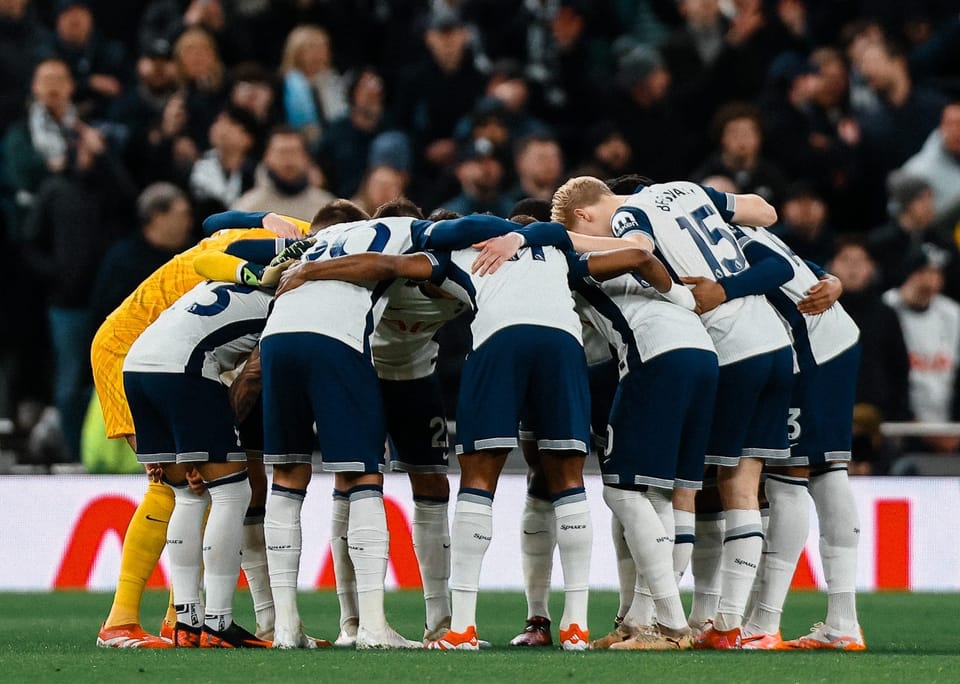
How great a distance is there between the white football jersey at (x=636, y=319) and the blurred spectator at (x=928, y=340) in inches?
228

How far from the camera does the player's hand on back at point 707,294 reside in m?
7.90

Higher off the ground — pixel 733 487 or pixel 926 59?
pixel 926 59

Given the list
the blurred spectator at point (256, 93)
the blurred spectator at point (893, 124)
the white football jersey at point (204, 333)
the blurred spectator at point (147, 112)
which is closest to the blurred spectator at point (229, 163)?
the blurred spectator at point (256, 93)

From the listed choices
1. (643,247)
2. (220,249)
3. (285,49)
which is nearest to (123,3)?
(285,49)

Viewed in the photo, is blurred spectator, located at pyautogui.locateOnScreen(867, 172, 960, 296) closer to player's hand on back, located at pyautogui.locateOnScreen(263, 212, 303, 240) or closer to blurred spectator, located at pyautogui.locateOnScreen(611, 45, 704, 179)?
blurred spectator, located at pyautogui.locateOnScreen(611, 45, 704, 179)

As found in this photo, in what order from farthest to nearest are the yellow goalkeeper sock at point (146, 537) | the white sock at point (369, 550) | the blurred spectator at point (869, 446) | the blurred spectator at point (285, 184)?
1. the blurred spectator at point (285, 184)
2. the blurred spectator at point (869, 446)
3. the yellow goalkeeper sock at point (146, 537)
4. the white sock at point (369, 550)

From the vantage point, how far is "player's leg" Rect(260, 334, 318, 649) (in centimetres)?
735

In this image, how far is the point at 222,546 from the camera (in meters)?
7.71

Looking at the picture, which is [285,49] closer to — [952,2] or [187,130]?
[187,130]

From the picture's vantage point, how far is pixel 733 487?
25.6 ft

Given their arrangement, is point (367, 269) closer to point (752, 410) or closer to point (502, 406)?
point (502, 406)

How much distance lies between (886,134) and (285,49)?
17.2 feet

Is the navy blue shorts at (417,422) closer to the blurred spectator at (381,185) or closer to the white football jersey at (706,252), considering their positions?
the white football jersey at (706,252)

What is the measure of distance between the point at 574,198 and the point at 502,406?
58.6 inches
